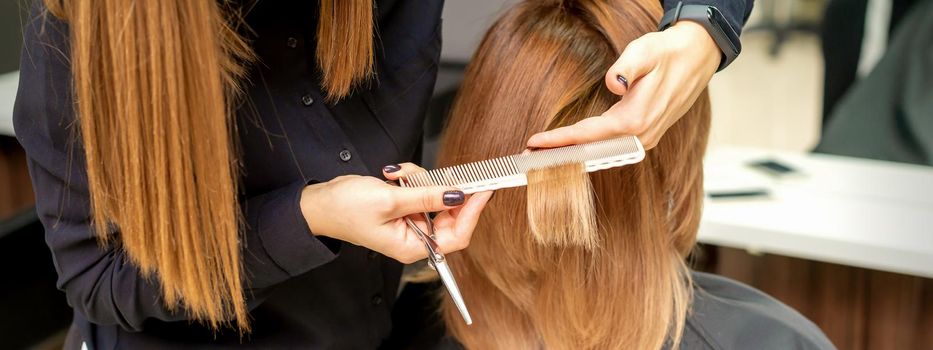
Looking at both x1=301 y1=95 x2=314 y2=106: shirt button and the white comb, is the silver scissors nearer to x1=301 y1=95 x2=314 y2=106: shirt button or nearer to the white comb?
the white comb

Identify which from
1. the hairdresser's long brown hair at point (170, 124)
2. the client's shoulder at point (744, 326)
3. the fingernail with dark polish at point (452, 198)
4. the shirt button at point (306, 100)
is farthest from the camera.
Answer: the client's shoulder at point (744, 326)

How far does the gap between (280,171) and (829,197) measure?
1.43 meters

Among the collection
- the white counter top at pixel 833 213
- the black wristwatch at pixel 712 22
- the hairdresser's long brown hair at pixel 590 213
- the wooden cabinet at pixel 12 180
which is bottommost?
the wooden cabinet at pixel 12 180

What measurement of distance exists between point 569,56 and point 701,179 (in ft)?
1.14

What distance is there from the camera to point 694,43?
1.09 m

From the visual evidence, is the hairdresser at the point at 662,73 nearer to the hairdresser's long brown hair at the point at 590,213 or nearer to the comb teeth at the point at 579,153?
the comb teeth at the point at 579,153

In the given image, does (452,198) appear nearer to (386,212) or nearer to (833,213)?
(386,212)

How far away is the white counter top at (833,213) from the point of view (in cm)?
189

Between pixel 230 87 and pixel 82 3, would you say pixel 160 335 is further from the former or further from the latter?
pixel 82 3

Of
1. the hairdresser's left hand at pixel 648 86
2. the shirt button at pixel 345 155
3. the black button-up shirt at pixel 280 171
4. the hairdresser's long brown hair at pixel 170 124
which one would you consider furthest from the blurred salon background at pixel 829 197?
the hairdresser's long brown hair at pixel 170 124

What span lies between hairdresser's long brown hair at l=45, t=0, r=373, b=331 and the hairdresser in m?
0.32

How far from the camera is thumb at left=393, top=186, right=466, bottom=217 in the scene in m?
1.02

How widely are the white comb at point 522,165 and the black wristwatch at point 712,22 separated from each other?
0.63 feet

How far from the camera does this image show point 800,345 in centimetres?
142
